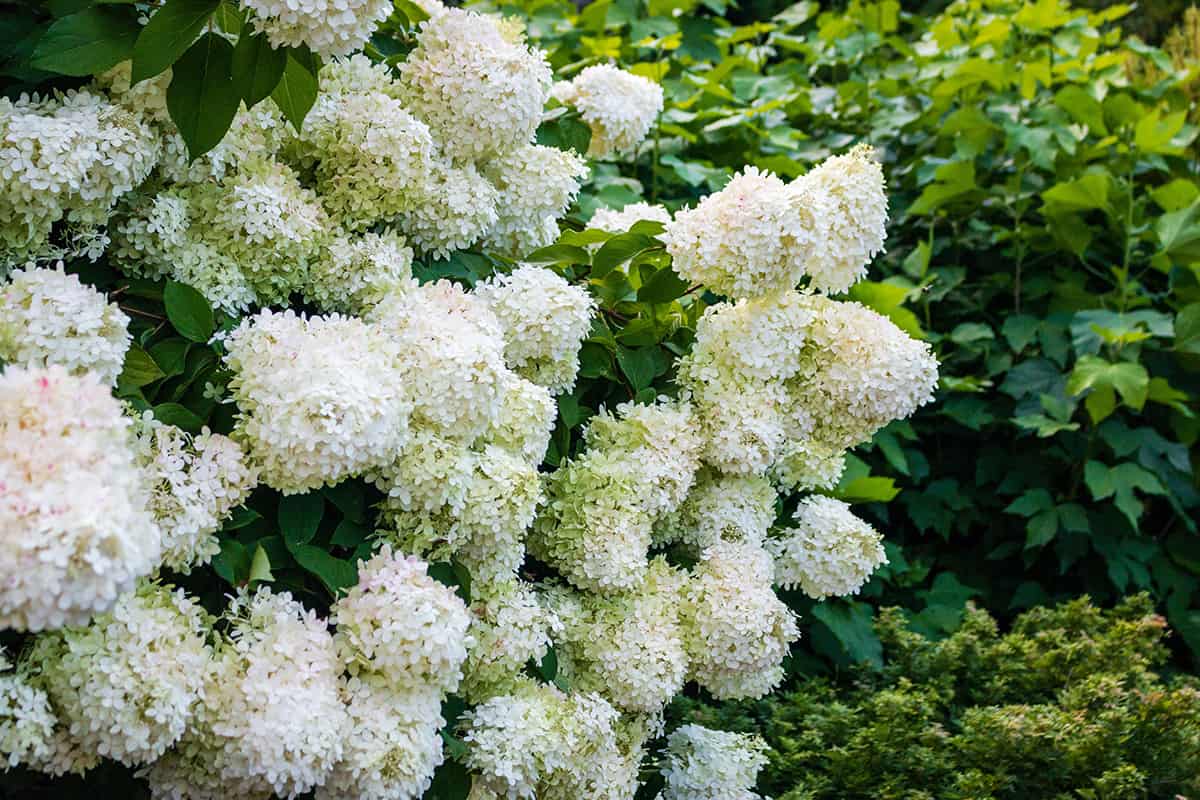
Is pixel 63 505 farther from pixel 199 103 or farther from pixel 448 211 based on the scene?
pixel 448 211

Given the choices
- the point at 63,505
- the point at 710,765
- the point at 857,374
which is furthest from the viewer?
the point at 710,765

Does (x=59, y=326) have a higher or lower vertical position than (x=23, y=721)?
higher

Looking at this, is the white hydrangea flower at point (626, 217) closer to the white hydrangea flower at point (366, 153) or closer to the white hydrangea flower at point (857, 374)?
the white hydrangea flower at point (857, 374)

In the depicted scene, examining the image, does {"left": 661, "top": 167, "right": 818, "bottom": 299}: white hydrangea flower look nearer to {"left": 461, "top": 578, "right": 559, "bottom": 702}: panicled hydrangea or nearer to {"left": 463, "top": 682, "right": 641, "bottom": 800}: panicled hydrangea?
{"left": 461, "top": 578, "right": 559, "bottom": 702}: panicled hydrangea

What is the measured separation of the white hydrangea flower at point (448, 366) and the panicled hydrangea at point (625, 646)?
1.45ft

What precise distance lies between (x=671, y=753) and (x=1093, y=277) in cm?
271

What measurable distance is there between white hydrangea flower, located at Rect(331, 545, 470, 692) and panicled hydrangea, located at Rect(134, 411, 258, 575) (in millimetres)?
193

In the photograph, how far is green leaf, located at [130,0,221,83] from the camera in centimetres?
154

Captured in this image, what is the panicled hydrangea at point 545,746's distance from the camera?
1.78 m

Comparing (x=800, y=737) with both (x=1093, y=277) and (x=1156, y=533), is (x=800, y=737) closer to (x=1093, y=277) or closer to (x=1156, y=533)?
(x=1156, y=533)

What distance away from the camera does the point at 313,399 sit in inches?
58.2

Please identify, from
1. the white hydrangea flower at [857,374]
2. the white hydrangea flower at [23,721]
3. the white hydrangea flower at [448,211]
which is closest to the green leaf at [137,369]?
the white hydrangea flower at [23,721]

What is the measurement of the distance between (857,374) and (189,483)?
1077 millimetres

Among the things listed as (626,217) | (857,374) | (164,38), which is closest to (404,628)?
(164,38)
